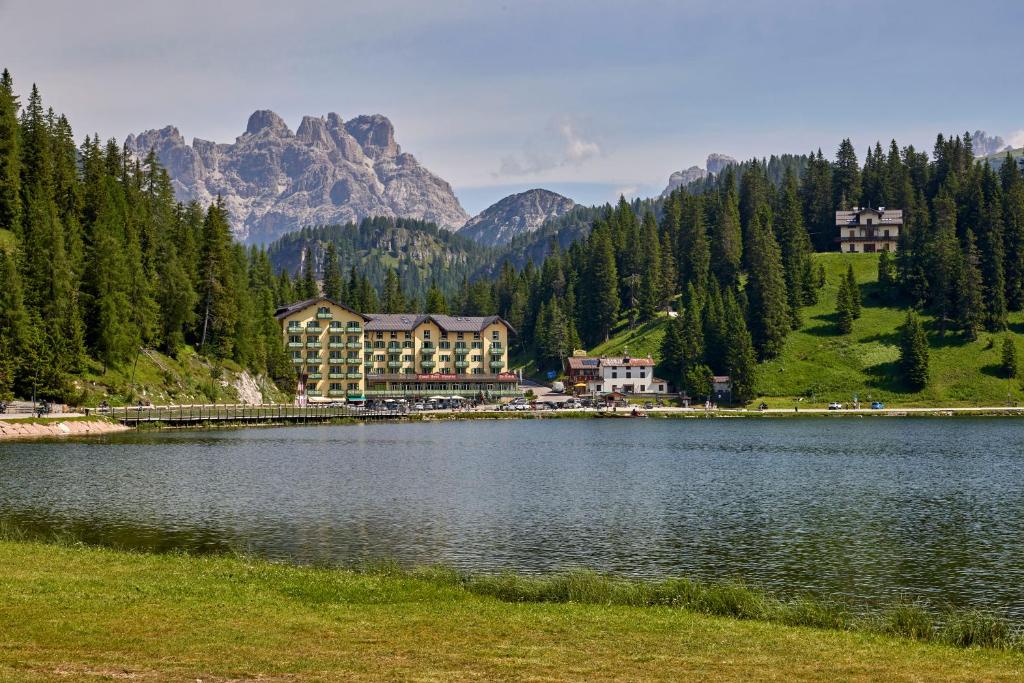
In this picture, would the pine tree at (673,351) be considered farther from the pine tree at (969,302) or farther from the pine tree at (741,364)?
the pine tree at (969,302)

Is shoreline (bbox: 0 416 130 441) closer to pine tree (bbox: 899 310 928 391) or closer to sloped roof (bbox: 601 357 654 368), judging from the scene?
sloped roof (bbox: 601 357 654 368)

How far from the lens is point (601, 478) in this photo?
236 ft

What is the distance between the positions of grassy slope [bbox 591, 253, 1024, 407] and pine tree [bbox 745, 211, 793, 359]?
3.33 meters

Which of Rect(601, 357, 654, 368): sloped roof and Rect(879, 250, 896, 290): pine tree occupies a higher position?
Rect(879, 250, 896, 290): pine tree

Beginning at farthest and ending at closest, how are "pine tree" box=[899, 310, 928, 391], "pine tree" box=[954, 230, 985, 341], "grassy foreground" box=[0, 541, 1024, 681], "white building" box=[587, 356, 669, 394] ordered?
1. "white building" box=[587, 356, 669, 394]
2. "pine tree" box=[954, 230, 985, 341]
3. "pine tree" box=[899, 310, 928, 391]
4. "grassy foreground" box=[0, 541, 1024, 681]

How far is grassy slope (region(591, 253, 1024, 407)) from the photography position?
530ft

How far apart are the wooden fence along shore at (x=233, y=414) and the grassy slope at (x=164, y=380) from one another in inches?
112

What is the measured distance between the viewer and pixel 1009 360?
529 feet

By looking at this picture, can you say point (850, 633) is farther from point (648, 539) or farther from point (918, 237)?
point (918, 237)

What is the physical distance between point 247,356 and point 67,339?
48.7 meters

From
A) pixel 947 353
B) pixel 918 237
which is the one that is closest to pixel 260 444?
pixel 947 353

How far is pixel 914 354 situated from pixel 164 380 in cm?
12188

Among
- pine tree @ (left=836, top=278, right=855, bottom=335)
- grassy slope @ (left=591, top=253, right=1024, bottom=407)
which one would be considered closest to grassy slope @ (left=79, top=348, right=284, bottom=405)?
grassy slope @ (left=591, top=253, right=1024, bottom=407)

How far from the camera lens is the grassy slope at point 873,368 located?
6363 inches
